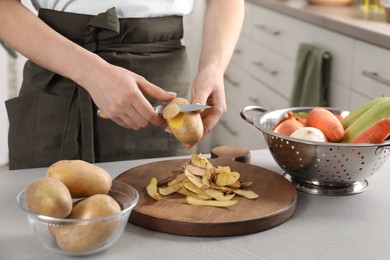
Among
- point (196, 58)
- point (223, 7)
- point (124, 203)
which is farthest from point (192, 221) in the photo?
point (196, 58)

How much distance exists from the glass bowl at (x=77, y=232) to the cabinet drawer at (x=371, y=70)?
1.57m

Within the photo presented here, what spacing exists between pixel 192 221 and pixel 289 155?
0.26 metres

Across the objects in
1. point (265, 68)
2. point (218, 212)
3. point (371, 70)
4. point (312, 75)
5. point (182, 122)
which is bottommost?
point (265, 68)

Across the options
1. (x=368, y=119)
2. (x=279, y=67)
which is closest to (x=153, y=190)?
(x=368, y=119)

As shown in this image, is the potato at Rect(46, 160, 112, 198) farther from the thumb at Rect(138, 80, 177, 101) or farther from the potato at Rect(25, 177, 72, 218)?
the thumb at Rect(138, 80, 177, 101)

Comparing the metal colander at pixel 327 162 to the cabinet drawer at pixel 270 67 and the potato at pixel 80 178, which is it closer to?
the potato at pixel 80 178

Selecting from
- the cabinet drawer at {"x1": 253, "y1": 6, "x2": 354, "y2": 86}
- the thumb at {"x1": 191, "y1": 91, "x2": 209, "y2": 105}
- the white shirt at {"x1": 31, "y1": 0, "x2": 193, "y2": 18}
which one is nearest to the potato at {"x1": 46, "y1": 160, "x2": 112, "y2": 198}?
the thumb at {"x1": 191, "y1": 91, "x2": 209, "y2": 105}

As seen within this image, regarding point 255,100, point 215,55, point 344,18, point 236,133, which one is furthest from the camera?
point 236,133

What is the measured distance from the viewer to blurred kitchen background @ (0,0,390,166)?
2.49 metres

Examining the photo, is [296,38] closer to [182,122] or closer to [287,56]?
[287,56]

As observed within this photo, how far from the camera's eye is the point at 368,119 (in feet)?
4.04

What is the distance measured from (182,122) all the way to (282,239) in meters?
0.28

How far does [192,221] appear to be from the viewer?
1055 millimetres

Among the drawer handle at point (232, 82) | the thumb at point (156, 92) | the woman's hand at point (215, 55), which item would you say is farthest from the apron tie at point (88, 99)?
the drawer handle at point (232, 82)
